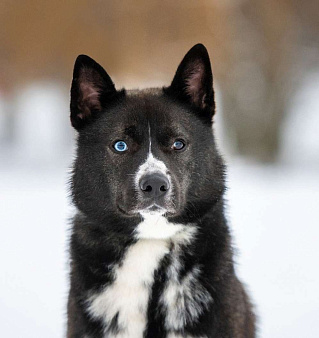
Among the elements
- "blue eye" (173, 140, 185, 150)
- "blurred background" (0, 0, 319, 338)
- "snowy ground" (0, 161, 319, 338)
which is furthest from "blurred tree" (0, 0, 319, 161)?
"blue eye" (173, 140, 185, 150)

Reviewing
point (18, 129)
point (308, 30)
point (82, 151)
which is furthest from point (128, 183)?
point (18, 129)

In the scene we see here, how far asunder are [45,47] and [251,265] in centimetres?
866

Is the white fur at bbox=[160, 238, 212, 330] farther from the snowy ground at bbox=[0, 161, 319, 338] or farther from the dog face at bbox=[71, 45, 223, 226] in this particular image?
the snowy ground at bbox=[0, 161, 319, 338]

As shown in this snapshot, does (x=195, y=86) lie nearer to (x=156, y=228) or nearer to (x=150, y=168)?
(x=150, y=168)

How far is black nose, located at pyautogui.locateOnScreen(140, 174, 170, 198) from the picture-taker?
3.36 metres

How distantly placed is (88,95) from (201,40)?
30.9 feet

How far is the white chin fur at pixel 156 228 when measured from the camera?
3.54m

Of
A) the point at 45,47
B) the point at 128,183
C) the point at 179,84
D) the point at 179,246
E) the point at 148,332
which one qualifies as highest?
the point at 45,47

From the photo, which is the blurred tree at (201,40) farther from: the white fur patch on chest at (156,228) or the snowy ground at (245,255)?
the white fur patch on chest at (156,228)

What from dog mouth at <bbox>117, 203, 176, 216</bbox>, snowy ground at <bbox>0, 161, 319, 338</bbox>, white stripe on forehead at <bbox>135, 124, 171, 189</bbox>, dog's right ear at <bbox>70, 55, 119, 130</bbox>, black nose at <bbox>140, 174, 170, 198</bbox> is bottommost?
snowy ground at <bbox>0, 161, 319, 338</bbox>

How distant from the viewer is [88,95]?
3.87 meters

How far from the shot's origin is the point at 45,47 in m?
13.6

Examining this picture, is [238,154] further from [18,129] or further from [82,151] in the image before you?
[82,151]

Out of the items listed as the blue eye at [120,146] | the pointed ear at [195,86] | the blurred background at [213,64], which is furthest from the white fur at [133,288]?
the blurred background at [213,64]
